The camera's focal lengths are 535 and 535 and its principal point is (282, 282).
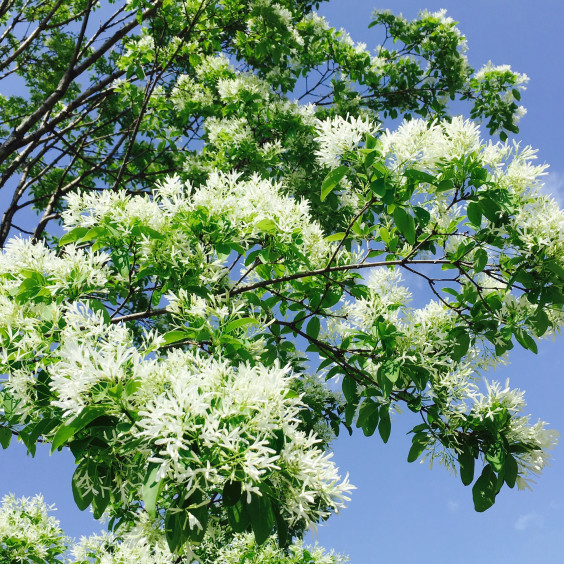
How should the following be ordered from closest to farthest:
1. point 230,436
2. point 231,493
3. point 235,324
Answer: point 230,436, point 231,493, point 235,324

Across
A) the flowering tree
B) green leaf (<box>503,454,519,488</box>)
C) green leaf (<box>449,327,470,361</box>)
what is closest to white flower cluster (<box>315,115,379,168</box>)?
the flowering tree

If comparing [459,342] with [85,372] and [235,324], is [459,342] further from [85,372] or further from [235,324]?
[85,372]

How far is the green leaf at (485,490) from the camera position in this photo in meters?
2.29

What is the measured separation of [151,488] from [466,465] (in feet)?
5.26

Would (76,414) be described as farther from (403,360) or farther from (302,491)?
(403,360)

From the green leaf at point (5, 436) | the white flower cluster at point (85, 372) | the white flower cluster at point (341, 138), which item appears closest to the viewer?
the white flower cluster at point (85, 372)

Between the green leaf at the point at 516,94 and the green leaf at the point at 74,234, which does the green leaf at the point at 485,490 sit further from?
the green leaf at the point at 516,94

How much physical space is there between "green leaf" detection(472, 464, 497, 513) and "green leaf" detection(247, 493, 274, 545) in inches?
47.8

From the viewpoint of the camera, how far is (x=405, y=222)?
224 cm

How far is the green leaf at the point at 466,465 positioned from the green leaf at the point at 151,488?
157cm

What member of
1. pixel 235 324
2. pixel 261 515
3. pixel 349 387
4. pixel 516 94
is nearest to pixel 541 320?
pixel 349 387

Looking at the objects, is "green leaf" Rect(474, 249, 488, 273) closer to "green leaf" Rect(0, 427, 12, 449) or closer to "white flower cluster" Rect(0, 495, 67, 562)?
"green leaf" Rect(0, 427, 12, 449)

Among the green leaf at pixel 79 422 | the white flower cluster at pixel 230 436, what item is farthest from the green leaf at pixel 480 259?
the green leaf at pixel 79 422

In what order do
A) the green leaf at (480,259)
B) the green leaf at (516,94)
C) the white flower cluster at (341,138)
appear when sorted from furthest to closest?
the green leaf at (516,94)
the green leaf at (480,259)
the white flower cluster at (341,138)
